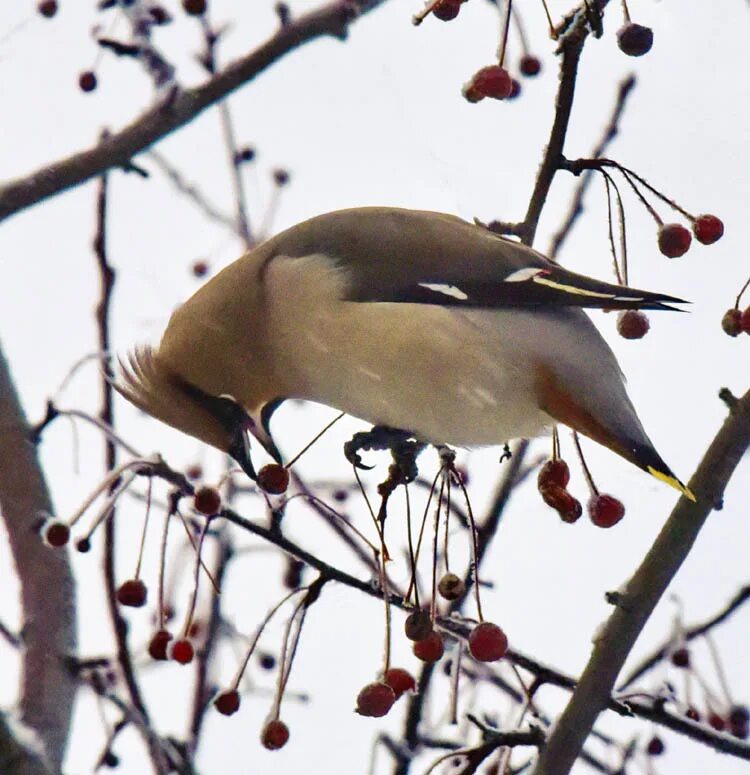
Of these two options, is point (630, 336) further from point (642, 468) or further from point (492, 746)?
point (492, 746)

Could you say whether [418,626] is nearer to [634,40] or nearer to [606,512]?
Result: [606,512]

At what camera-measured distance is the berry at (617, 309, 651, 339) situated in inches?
112

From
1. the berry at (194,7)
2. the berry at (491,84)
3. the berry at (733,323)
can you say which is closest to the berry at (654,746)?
the berry at (733,323)

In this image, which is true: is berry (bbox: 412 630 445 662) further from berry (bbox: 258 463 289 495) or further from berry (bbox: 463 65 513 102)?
berry (bbox: 463 65 513 102)

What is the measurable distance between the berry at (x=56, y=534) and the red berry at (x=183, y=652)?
1.22ft

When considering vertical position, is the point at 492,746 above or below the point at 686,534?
below

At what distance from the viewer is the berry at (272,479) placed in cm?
252

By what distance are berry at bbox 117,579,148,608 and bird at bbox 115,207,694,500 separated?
14.7 inches

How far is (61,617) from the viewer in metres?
2.75

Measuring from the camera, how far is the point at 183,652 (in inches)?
104

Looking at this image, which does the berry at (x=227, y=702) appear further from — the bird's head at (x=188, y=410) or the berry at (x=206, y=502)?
the bird's head at (x=188, y=410)

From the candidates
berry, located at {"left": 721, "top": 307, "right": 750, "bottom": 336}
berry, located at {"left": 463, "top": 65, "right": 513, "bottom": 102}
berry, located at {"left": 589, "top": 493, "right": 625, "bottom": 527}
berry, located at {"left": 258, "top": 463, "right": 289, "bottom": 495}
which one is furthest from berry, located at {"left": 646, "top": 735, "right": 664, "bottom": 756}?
berry, located at {"left": 463, "top": 65, "right": 513, "bottom": 102}

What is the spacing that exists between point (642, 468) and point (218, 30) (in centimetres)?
229

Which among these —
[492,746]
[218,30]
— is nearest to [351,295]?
[492,746]
